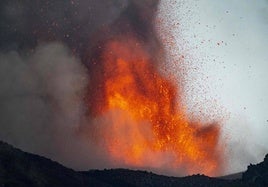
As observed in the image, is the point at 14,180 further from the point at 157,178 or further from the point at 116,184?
the point at 157,178

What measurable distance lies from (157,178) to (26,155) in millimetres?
43319

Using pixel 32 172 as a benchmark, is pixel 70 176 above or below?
above

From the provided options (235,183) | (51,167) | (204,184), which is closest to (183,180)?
(204,184)

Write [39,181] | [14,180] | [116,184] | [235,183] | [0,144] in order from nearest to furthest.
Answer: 1. [14,180]
2. [39,181]
3. [0,144]
4. [116,184]
5. [235,183]

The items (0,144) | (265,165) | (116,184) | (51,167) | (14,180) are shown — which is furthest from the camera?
Answer: (265,165)

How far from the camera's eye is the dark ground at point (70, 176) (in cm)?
8400

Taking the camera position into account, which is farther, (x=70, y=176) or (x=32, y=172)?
(x=70, y=176)

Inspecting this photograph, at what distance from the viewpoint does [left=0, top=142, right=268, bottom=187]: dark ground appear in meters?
84.0

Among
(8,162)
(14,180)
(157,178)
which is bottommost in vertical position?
(14,180)

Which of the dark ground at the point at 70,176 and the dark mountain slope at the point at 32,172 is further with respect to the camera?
the dark ground at the point at 70,176

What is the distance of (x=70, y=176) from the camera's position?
331ft

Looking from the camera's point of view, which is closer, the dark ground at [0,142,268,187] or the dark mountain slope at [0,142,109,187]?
the dark mountain slope at [0,142,109,187]

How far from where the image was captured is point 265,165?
441 ft

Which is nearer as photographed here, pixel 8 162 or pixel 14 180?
pixel 14 180
